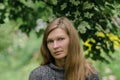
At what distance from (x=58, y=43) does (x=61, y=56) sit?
4.1 inches

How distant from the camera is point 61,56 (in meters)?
4.23

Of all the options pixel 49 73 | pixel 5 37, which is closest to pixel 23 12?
pixel 49 73

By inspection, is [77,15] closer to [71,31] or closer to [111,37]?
[111,37]

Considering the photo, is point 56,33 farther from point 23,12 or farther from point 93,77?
point 23,12

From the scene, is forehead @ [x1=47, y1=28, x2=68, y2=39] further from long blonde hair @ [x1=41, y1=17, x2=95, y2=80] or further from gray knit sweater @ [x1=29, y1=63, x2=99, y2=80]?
gray knit sweater @ [x1=29, y1=63, x2=99, y2=80]

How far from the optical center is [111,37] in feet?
18.6

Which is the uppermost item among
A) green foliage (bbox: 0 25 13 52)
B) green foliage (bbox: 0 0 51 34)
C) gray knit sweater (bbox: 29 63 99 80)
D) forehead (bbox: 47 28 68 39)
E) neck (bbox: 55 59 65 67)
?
forehead (bbox: 47 28 68 39)

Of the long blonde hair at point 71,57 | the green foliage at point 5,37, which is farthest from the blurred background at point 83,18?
the green foliage at point 5,37

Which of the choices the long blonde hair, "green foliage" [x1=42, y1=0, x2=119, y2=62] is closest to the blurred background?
"green foliage" [x1=42, y1=0, x2=119, y2=62]

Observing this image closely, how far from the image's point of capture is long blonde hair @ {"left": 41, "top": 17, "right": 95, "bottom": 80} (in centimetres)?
426

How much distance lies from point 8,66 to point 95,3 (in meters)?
7.14

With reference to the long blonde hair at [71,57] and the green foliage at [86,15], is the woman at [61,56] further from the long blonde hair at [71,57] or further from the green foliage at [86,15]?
the green foliage at [86,15]

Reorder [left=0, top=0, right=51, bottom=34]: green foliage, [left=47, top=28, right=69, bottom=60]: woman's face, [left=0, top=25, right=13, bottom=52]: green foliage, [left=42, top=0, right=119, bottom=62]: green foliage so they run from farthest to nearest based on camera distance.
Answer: [left=0, top=25, right=13, bottom=52]: green foliage, [left=0, top=0, right=51, bottom=34]: green foliage, [left=42, top=0, right=119, bottom=62]: green foliage, [left=47, top=28, right=69, bottom=60]: woman's face

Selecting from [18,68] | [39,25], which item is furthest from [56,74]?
[18,68]
